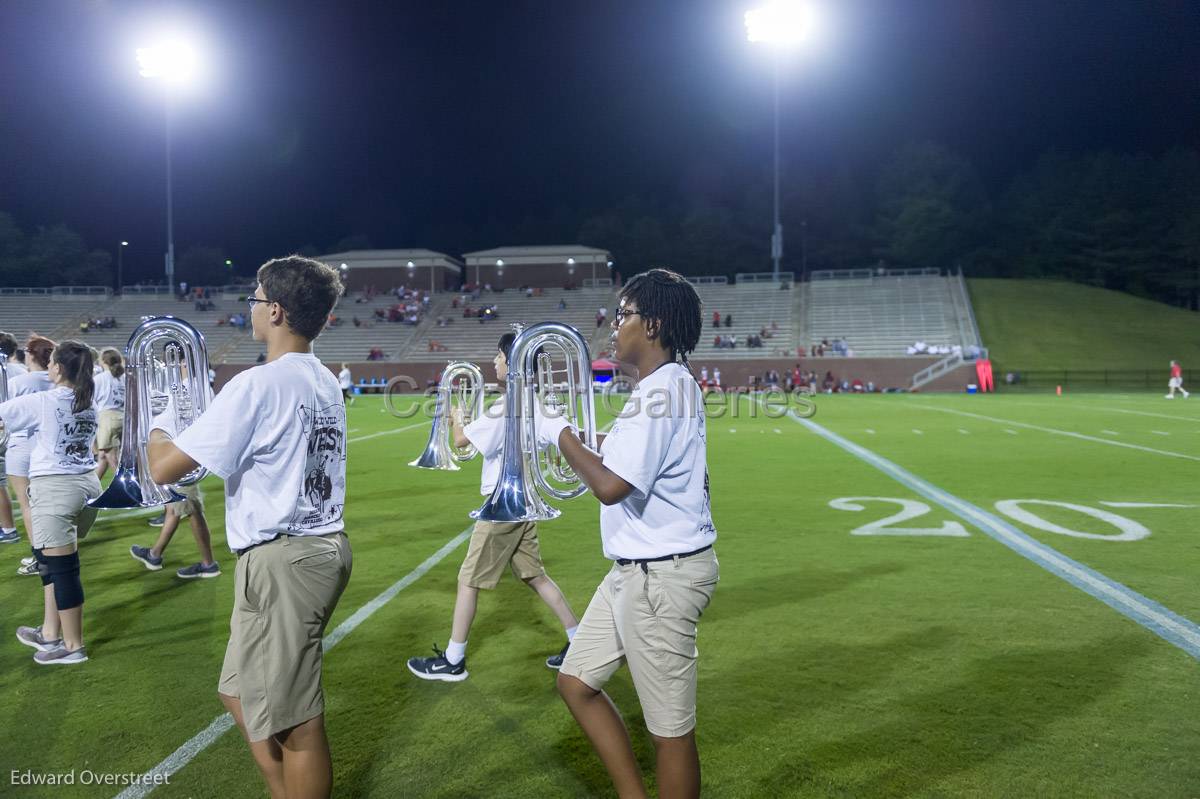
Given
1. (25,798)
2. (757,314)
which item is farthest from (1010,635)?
(757,314)

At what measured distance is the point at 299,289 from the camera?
102 inches

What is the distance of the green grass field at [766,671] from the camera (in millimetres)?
3166

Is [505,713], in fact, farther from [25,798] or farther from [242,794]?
[25,798]

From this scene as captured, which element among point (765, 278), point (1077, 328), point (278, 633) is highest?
point (765, 278)

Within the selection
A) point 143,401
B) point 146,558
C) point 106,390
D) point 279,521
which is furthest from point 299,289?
point 106,390

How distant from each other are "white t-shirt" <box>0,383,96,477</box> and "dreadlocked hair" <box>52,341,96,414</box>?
0.04 meters

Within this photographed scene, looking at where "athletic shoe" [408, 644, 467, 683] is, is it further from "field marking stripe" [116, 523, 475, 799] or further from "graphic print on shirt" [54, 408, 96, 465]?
"graphic print on shirt" [54, 408, 96, 465]

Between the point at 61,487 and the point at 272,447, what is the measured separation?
2.68 meters

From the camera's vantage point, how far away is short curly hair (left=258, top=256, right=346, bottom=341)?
2.58 meters

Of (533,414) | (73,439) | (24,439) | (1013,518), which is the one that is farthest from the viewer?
(1013,518)

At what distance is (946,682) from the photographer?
13.1 ft

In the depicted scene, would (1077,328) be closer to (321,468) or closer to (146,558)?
(146,558)

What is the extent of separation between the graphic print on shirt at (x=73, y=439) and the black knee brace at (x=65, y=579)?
52cm

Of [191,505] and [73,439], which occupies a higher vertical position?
[73,439]
